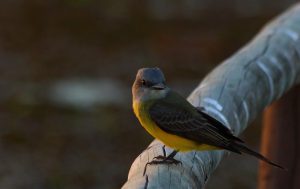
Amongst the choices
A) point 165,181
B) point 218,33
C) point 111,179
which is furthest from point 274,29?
point 218,33

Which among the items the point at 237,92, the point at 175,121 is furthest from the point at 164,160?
the point at 237,92

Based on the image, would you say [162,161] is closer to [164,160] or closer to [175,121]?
[164,160]

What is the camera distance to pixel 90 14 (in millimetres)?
14922

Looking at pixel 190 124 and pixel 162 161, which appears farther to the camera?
pixel 190 124

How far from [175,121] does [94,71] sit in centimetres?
751

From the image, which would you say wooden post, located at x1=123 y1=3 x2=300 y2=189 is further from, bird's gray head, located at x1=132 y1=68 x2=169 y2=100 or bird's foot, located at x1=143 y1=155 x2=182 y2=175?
bird's gray head, located at x1=132 y1=68 x2=169 y2=100

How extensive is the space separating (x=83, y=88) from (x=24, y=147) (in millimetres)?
1576

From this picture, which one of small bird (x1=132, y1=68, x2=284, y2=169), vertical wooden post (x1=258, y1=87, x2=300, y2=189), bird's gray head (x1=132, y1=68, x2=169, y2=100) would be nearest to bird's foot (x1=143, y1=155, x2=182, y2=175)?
small bird (x1=132, y1=68, x2=284, y2=169)

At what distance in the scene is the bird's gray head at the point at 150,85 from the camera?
4.95 metres

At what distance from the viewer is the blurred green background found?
10125 mm

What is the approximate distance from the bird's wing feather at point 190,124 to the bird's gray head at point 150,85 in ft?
0.18

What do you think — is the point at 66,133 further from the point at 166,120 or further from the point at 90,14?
the point at 166,120

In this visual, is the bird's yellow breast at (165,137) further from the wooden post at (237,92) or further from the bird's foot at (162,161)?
the bird's foot at (162,161)

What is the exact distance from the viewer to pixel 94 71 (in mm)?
12406
